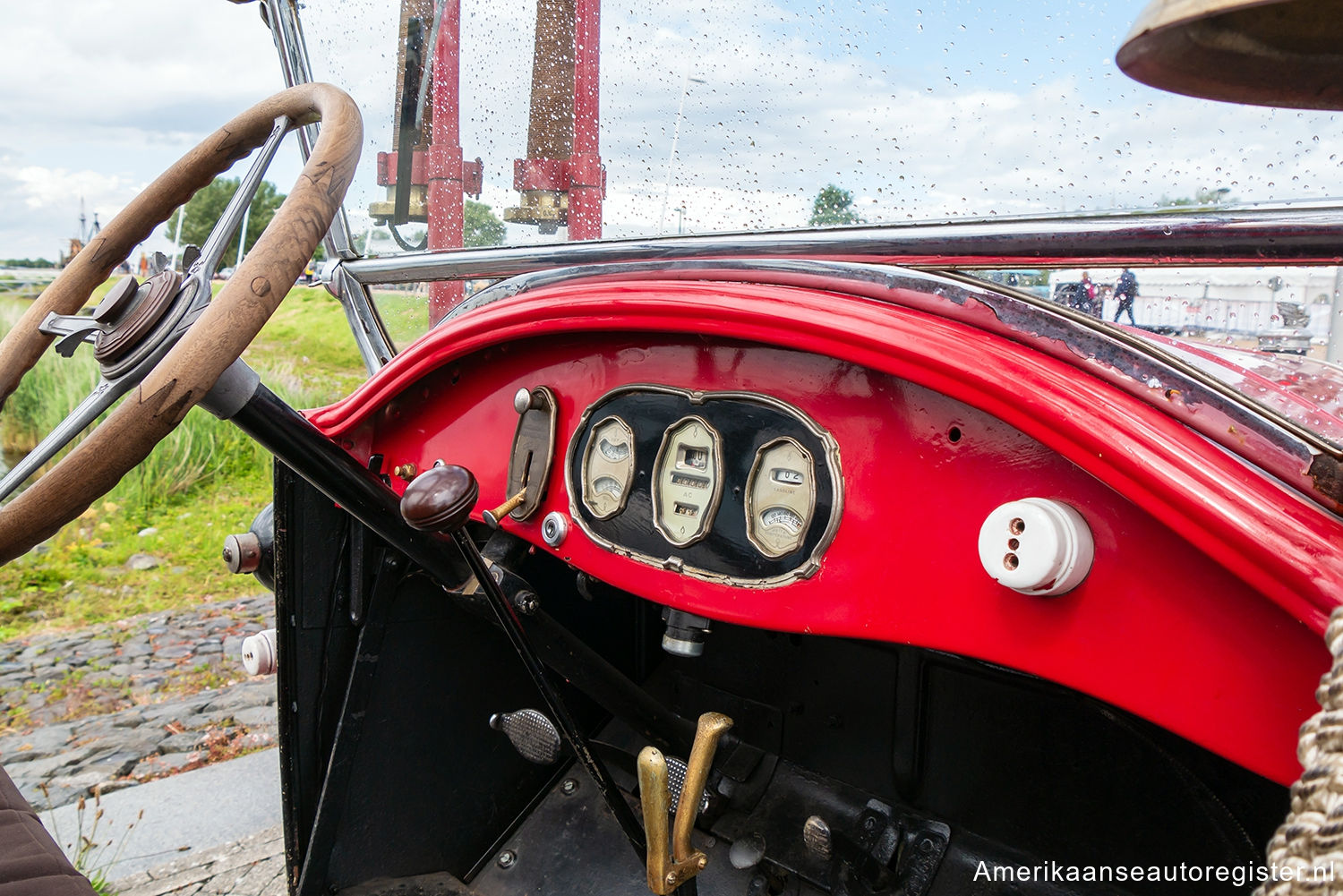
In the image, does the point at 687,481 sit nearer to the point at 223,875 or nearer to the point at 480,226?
the point at 480,226

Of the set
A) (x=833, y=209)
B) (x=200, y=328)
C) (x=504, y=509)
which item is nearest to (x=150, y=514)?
(x=504, y=509)

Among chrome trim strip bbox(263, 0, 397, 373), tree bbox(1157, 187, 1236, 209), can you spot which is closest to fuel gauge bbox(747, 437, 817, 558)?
tree bbox(1157, 187, 1236, 209)

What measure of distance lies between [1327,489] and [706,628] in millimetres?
771

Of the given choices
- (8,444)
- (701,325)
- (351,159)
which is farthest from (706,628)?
(8,444)

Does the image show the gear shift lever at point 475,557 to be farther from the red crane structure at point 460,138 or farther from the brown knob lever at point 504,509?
the red crane structure at point 460,138

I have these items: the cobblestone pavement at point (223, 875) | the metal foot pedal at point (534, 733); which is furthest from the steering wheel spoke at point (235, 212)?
the cobblestone pavement at point (223, 875)

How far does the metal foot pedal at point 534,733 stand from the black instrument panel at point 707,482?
25.3 inches

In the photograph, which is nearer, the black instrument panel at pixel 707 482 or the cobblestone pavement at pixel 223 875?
the black instrument panel at pixel 707 482

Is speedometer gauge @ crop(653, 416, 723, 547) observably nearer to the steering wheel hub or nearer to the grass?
the steering wheel hub

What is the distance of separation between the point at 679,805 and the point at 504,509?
47 centimetres

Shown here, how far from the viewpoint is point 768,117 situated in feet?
4.27

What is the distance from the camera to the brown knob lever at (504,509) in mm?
1364

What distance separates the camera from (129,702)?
11.3 ft

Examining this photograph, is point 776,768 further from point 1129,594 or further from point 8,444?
point 8,444
